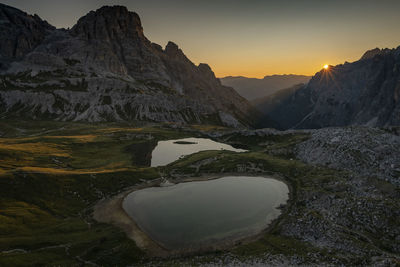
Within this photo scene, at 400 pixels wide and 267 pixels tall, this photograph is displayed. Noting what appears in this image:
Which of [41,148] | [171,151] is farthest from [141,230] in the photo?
[171,151]

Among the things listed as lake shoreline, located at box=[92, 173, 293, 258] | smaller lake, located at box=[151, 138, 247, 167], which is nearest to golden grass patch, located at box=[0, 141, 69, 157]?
smaller lake, located at box=[151, 138, 247, 167]

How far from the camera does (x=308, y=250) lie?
50594mm

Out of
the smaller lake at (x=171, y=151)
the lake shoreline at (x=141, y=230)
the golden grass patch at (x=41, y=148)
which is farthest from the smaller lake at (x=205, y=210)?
the golden grass patch at (x=41, y=148)

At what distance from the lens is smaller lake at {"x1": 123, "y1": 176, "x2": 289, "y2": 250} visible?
58812 mm

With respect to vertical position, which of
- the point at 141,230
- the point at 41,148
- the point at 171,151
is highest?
the point at 171,151

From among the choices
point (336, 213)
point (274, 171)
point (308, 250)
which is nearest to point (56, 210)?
point (308, 250)

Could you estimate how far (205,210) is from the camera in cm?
7112

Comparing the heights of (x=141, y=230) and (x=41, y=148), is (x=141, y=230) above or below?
below

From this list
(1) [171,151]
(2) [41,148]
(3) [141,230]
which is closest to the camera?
(3) [141,230]

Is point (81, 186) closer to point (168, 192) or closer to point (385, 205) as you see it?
point (168, 192)

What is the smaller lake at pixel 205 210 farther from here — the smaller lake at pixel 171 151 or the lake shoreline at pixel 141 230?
the smaller lake at pixel 171 151

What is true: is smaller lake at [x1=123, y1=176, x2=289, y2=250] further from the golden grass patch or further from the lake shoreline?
the golden grass patch

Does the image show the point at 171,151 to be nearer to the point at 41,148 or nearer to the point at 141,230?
the point at 41,148

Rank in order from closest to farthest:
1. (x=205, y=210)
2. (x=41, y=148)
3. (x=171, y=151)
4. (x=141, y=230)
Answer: (x=141, y=230) → (x=205, y=210) → (x=41, y=148) → (x=171, y=151)
